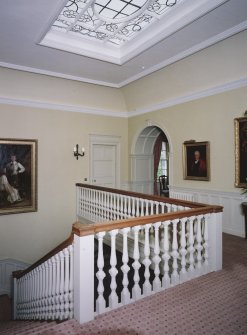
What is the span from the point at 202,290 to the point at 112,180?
6082 millimetres

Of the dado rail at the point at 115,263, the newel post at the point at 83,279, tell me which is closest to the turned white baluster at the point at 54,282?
the dado rail at the point at 115,263

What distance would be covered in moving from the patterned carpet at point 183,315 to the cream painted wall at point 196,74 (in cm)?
418

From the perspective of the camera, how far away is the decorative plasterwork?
4.34 meters

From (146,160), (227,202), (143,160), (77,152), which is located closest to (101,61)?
(77,152)

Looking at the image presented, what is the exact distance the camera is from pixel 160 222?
9.68 feet

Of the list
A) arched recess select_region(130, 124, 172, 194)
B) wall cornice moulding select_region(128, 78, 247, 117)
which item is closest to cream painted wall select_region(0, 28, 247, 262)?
wall cornice moulding select_region(128, 78, 247, 117)

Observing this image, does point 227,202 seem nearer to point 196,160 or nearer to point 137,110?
point 196,160

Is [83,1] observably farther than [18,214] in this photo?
No

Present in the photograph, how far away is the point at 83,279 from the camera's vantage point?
A: 7.74 ft

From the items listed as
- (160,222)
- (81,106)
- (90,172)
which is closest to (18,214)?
(90,172)

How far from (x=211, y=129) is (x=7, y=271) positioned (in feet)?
21.5

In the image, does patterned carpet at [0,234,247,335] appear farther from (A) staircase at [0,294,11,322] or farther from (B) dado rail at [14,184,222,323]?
(A) staircase at [0,294,11,322]

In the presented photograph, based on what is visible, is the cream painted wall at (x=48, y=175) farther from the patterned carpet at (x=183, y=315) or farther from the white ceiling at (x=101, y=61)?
the patterned carpet at (x=183, y=315)

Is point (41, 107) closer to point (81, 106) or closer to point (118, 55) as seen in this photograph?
point (81, 106)
